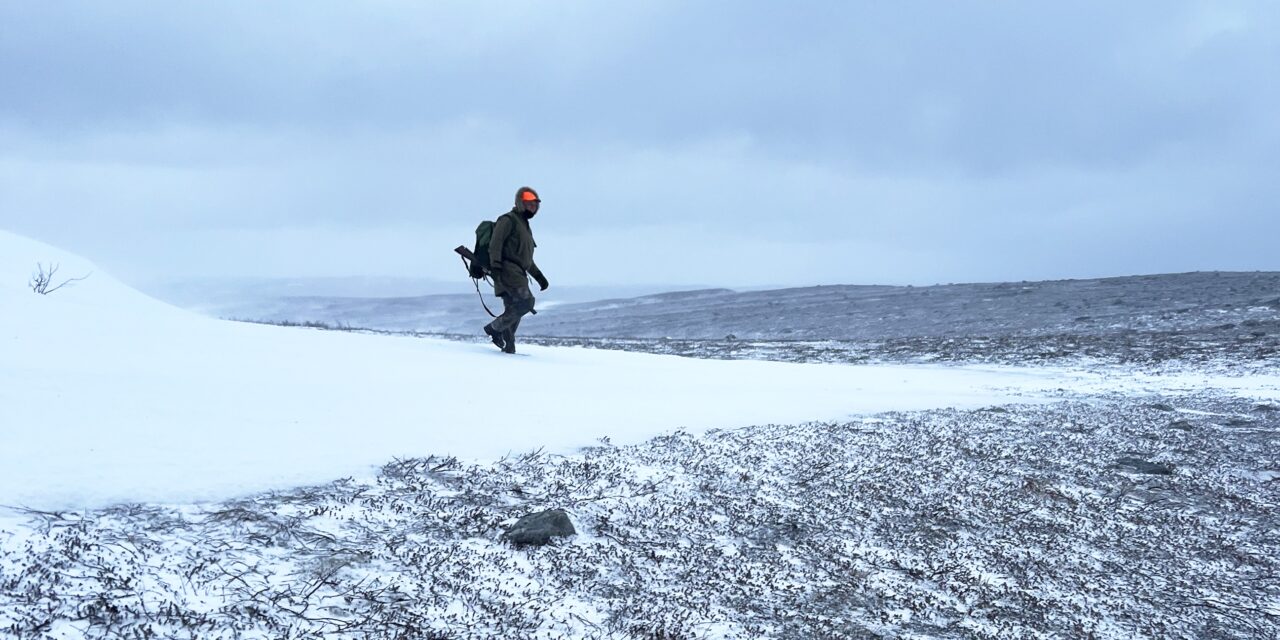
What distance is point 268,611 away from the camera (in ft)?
14.5

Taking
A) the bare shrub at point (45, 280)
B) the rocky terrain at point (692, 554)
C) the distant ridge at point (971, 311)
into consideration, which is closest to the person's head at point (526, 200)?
the rocky terrain at point (692, 554)

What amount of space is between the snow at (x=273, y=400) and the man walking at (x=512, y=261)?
552 mm

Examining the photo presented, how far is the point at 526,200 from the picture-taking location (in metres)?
14.4

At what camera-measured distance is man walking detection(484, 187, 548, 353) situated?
1421cm

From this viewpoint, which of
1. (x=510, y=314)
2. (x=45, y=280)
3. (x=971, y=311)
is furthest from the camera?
(x=971, y=311)

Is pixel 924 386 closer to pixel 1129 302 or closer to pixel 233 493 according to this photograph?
pixel 233 493

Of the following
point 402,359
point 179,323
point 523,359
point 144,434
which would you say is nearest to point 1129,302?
point 523,359

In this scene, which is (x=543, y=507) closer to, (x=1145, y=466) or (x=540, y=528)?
(x=540, y=528)

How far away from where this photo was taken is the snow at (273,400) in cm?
588

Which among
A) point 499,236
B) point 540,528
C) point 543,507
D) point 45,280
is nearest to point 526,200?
point 499,236

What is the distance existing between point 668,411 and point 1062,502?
14.1 ft

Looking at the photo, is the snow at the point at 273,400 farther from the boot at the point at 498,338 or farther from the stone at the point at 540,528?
the stone at the point at 540,528

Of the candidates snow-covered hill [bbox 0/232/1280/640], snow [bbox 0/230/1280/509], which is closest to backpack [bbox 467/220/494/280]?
snow [bbox 0/230/1280/509]

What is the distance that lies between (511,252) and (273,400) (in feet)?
21.9
